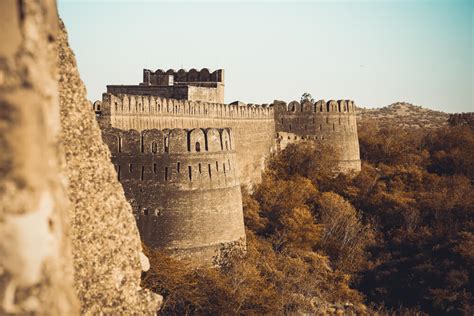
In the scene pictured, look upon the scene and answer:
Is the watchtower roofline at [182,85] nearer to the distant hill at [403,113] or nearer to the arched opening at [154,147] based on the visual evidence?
the arched opening at [154,147]

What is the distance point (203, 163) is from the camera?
73.9 feet

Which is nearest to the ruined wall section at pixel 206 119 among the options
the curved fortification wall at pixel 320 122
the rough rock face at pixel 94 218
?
the curved fortification wall at pixel 320 122

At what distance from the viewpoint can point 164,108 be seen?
27.1 meters

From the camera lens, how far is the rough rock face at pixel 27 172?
341cm

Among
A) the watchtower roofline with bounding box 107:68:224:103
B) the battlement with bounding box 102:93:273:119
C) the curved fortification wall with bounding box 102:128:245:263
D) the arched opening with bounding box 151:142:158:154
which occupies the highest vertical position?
the watchtower roofline with bounding box 107:68:224:103

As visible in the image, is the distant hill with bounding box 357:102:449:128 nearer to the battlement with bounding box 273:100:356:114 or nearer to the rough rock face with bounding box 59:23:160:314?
the battlement with bounding box 273:100:356:114

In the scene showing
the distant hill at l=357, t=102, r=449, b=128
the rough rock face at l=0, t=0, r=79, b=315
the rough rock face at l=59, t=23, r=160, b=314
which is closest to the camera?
the rough rock face at l=0, t=0, r=79, b=315

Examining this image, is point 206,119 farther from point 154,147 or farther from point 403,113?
point 403,113

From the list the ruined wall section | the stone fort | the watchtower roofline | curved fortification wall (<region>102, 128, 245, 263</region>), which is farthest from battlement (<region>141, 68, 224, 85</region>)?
curved fortification wall (<region>102, 128, 245, 263</region>)

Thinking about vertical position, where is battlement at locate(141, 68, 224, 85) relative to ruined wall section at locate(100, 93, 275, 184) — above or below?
above

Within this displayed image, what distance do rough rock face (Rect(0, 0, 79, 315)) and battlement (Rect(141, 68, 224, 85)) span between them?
1475 inches

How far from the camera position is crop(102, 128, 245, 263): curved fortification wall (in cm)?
2173

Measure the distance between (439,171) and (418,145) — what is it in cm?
487

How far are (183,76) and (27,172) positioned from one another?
3968 centimetres
